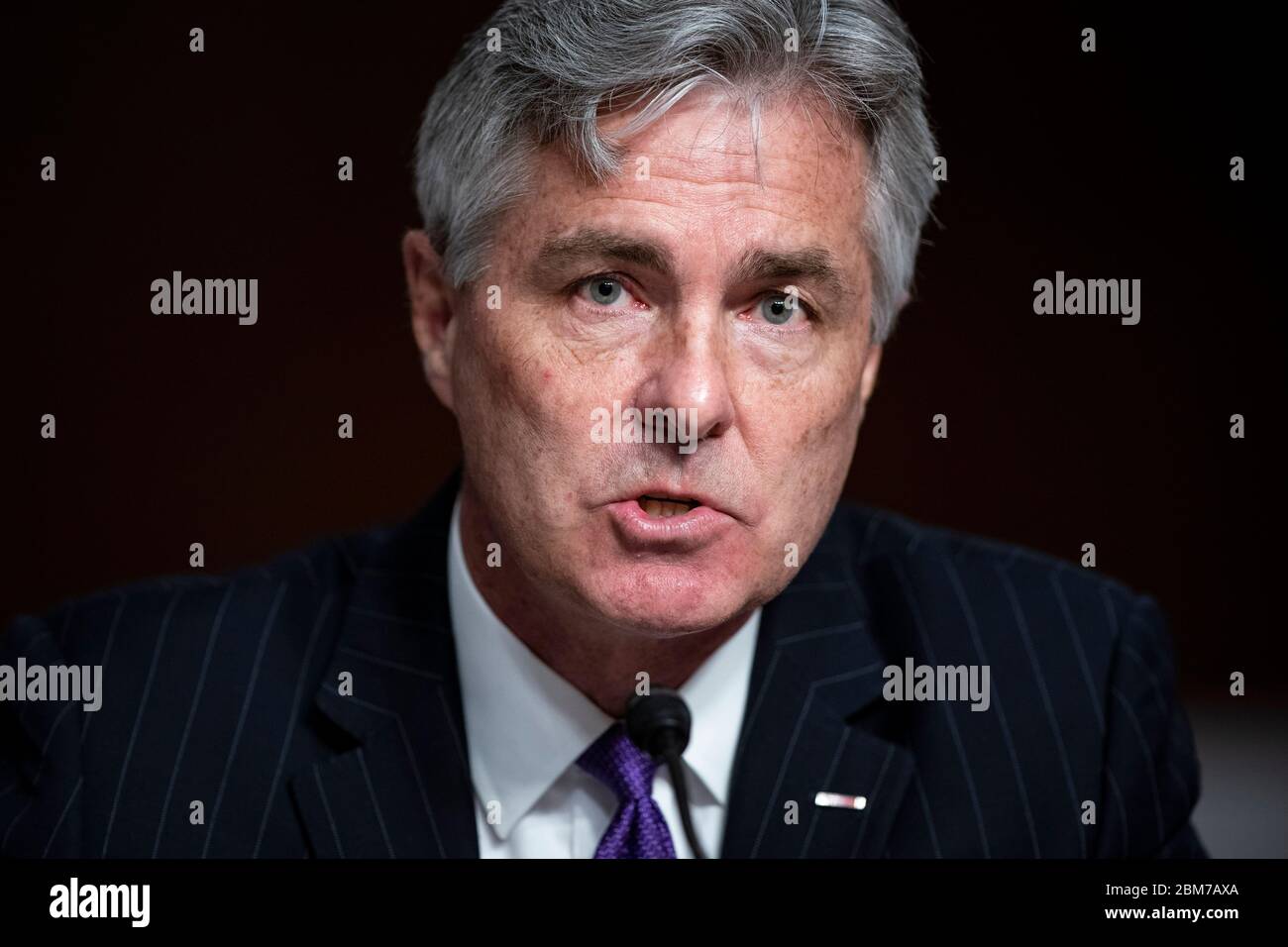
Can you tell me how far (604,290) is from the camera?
1.76 meters

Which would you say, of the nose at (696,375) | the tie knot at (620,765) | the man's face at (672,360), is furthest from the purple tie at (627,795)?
the nose at (696,375)

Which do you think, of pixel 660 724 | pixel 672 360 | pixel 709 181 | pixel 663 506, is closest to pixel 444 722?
pixel 660 724

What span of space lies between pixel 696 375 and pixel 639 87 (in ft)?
1.09

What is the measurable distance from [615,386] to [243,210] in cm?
103

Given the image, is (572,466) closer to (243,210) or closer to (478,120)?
(478,120)

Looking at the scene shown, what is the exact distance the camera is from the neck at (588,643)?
6.33 ft

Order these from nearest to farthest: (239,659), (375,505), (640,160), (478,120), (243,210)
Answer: (640,160) < (478,120) < (239,659) < (243,210) < (375,505)

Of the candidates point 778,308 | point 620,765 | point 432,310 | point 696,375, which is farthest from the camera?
point 432,310

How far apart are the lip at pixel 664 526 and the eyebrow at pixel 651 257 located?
25 cm

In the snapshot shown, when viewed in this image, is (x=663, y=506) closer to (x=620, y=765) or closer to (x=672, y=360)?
(x=672, y=360)

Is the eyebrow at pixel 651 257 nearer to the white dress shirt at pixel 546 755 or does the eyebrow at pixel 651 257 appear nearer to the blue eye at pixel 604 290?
the blue eye at pixel 604 290
